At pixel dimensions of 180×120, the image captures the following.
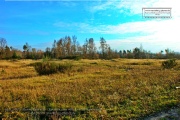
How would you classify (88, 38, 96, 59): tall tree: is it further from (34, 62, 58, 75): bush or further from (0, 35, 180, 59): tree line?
(34, 62, 58, 75): bush

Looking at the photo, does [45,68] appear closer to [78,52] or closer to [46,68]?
[46,68]

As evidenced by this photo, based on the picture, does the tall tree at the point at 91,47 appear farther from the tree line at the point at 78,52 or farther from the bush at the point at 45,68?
the bush at the point at 45,68

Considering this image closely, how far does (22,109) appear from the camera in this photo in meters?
8.12

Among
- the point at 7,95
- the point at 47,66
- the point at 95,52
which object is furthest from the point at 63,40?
the point at 7,95

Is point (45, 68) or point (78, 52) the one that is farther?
point (78, 52)

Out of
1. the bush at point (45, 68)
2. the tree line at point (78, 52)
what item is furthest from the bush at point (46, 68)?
the tree line at point (78, 52)

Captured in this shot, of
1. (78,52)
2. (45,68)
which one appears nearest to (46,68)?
(45,68)

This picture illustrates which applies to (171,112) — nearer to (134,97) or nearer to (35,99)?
(134,97)

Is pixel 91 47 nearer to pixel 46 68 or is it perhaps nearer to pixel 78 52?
pixel 78 52

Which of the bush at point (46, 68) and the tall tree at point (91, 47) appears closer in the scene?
the bush at point (46, 68)

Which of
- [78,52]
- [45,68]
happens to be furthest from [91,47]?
[45,68]

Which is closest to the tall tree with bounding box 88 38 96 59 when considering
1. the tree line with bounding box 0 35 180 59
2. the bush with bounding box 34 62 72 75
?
the tree line with bounding box 0 35 180 59

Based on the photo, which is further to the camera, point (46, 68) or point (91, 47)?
point (91, 47)

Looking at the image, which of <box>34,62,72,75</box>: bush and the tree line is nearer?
<box>34,62,72,75</box>: bush
